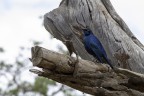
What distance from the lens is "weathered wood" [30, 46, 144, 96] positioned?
12.3 ft

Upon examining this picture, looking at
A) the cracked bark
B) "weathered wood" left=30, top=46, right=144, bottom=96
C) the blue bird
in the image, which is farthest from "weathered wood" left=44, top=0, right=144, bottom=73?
"weathered wood" left=30, top=46, right=144, bottom=96

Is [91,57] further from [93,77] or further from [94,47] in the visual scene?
[93,77]

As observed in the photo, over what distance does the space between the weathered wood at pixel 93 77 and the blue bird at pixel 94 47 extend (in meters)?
0.37

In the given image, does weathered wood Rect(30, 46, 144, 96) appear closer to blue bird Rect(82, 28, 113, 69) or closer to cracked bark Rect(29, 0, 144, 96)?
cracked bark Rect(29, 0, 144, 96)

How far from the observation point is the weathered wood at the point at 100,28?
4.71 m

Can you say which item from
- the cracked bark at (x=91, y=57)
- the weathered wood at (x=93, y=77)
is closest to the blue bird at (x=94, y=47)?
the cracked bark at (x=91, y=57)

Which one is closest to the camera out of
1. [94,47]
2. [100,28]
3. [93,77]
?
[93,77]

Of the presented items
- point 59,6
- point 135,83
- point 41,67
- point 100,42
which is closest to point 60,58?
point 41,67

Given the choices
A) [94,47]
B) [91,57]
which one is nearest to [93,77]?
[94,47]

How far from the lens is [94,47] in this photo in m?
4.61

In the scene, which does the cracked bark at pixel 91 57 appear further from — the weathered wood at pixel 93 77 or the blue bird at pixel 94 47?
the blue bird at pixel 94 47

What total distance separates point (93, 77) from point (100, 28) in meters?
1.10

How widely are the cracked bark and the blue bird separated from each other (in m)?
0.17

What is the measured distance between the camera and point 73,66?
12.5 feet
